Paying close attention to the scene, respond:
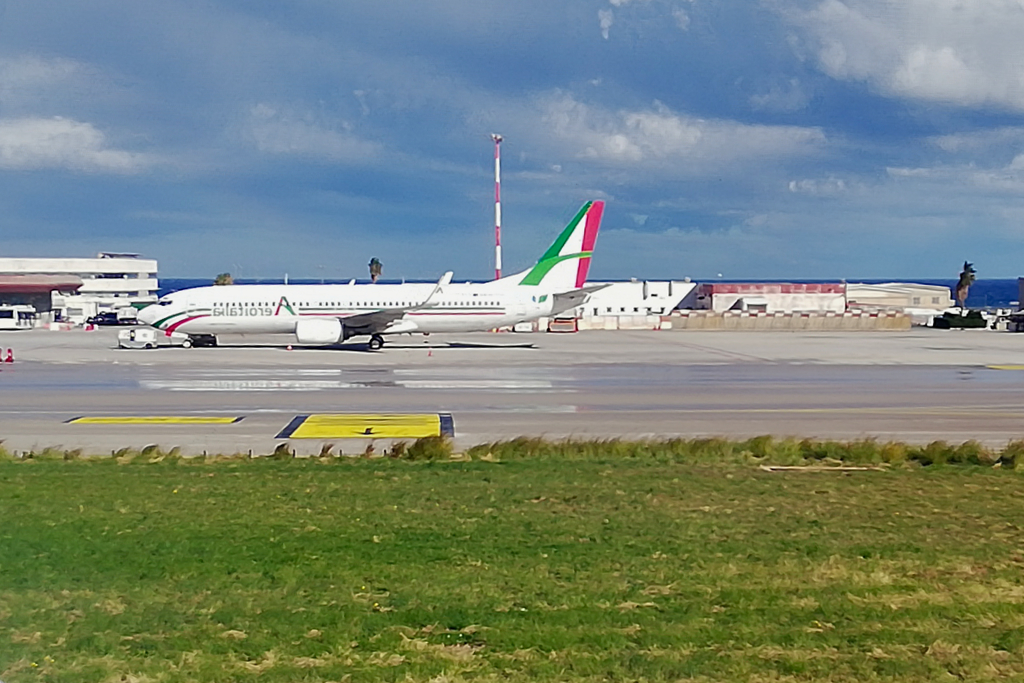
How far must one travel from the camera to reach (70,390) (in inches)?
1117

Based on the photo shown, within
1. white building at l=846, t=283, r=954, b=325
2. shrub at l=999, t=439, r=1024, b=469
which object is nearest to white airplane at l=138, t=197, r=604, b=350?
shrub at l=999, t=439, r=1024, b=469

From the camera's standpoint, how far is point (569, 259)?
5116cm

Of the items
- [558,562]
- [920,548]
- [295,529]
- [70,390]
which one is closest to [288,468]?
[295,529]

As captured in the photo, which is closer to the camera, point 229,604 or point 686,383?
point 229,604

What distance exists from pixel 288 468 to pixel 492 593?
7185 millimetres

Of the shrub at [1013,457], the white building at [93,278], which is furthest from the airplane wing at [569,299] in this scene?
the white building at [93,278]

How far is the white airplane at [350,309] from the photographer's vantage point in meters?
47.1

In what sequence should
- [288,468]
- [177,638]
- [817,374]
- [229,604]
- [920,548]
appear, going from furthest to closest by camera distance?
[817,374] → [288,468] → [920,548] → [229,604] → [177,638]

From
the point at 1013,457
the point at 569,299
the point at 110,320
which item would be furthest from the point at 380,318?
the point at 110,320

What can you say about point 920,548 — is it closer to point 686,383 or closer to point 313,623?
point 313,623

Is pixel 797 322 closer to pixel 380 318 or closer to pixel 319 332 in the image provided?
pixel 380 318

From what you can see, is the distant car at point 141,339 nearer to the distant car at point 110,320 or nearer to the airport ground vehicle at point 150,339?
the airport ground vehicle at point 150,339

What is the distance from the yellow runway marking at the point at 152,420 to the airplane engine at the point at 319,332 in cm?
2288

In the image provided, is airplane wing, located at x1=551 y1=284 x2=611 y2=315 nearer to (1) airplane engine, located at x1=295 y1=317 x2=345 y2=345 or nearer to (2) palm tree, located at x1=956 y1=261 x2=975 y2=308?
(1) airplane engine, located at x1=295 y1=317 x2=345 y2=345
